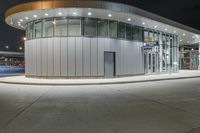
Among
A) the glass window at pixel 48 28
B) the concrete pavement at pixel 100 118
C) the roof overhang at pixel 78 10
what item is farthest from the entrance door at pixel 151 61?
the concrete pavement at pixel 100 118

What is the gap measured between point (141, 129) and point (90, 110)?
8.76ft

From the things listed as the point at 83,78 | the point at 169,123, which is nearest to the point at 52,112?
the point at 169,123

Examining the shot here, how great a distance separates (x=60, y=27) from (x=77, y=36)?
2.09 m

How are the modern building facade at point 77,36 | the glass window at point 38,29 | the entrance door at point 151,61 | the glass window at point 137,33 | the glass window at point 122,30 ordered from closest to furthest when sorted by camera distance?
the modern building facade at point 77,36 < the glass window at point 38,29 < the glass window at point 122,30 < the glass window at point 137,33 < the entrance door at point 151,61

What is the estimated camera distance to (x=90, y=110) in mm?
7539

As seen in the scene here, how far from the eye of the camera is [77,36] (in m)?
20.6

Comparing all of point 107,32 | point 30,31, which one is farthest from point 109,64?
point 30,31

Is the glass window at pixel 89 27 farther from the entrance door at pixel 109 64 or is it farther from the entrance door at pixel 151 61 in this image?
the entrance door at pixel 151 61

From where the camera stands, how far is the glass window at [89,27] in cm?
2089

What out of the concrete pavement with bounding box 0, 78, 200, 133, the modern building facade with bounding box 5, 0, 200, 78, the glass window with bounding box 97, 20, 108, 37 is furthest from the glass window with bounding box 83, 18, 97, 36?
the concrete pavement with bounding box 0, 78, 200, 133

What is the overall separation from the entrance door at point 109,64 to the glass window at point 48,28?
6.39 meters

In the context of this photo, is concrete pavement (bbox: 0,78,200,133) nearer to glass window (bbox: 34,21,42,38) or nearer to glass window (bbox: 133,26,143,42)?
glass window (bbox: 34,21,42,38)

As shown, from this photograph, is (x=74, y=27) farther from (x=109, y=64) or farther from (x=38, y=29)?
(x=109, y=64)

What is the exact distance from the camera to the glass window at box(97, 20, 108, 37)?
21.6m
